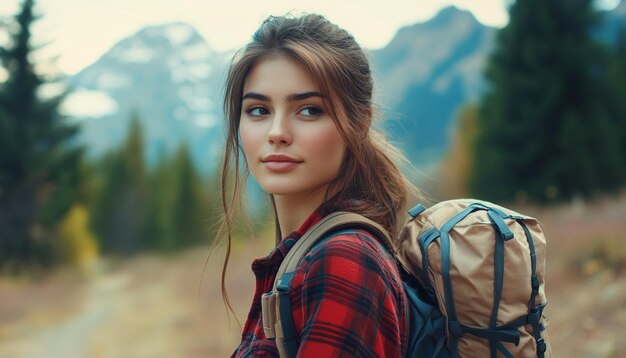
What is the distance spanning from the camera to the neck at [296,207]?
1641mm

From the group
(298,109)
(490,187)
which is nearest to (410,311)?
(298,109)

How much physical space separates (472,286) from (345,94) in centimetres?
56

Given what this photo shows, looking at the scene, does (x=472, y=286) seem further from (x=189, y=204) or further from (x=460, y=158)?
(x=189, y=204)

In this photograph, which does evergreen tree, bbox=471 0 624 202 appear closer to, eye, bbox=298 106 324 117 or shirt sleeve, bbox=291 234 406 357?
eye, bbox=298 106 324 117

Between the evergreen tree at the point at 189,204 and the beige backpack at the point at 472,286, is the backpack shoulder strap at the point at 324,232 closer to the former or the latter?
the beige backpack at the point at 472,286

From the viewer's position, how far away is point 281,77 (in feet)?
5.02

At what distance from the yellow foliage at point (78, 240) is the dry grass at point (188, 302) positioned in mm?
460

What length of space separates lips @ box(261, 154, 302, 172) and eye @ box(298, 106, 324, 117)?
0.38 ft

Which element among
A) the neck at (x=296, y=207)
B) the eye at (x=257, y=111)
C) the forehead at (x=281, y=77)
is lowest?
the neck at (x=296, y=207)

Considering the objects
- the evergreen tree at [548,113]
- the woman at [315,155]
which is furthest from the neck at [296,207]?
the evergreen tree at [548,113]

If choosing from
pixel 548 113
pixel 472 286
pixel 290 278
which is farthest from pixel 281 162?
pixel 548 113

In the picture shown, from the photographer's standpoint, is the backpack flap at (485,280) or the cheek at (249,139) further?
the cheek at (249,139)

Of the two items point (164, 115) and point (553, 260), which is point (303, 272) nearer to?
point (553, 260)

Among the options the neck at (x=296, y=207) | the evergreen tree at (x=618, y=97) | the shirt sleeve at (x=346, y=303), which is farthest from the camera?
the evergreen tree at (x=618, y=97)
